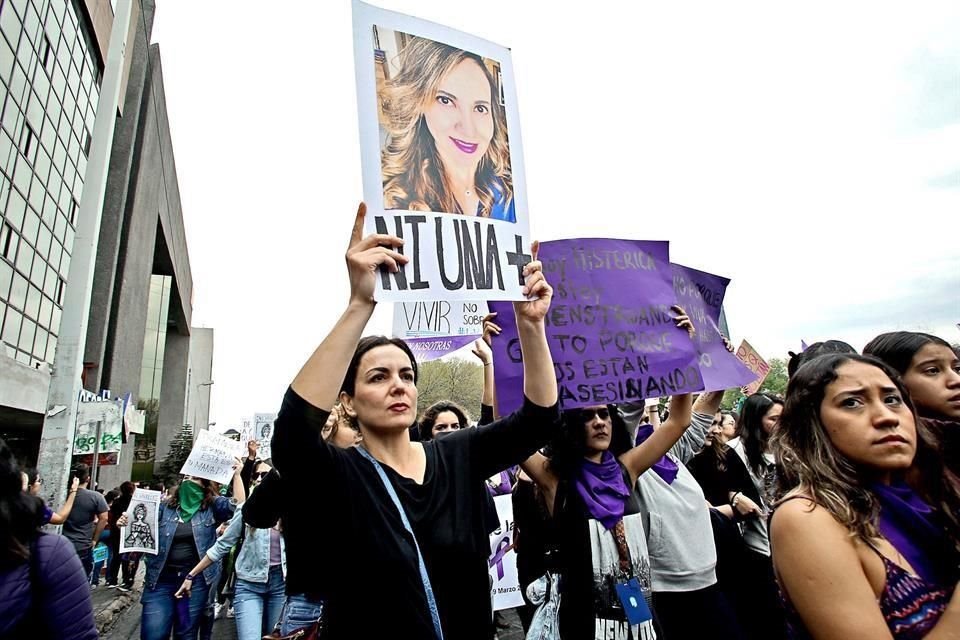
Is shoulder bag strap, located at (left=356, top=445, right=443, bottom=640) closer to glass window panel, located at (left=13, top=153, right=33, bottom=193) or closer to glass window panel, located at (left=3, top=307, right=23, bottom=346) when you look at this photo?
glass window panel, located at (left=3, top=307, right=23, bottom=346)

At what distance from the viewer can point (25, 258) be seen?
1772 centimetres

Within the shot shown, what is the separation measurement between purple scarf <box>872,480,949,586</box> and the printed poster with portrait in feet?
4.23

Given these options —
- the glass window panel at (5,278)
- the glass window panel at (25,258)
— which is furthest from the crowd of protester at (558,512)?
the glass window panel at (25,258)

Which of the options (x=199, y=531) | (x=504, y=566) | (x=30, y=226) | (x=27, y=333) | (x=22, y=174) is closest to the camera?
(x=504, y=566)

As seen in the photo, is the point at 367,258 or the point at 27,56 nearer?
the point at 367,258

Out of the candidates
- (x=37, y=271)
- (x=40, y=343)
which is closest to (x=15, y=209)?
(x=37, y=271)

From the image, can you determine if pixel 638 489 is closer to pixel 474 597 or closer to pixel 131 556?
pixel 474 597

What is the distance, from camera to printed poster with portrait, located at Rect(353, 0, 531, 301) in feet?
6.70

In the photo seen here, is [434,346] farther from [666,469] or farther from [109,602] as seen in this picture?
[109,602]

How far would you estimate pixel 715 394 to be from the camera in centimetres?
394

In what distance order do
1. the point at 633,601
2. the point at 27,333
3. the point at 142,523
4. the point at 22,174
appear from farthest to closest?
the point at 27,333, the point at 22,174, the point at 142,523, the point at 633,601

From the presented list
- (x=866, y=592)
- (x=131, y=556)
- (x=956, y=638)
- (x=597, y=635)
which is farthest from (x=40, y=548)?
(x=131, y=556)

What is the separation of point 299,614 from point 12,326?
18.1 m

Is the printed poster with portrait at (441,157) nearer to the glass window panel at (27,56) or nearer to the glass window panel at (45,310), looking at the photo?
the glass window panel at (27,56)
